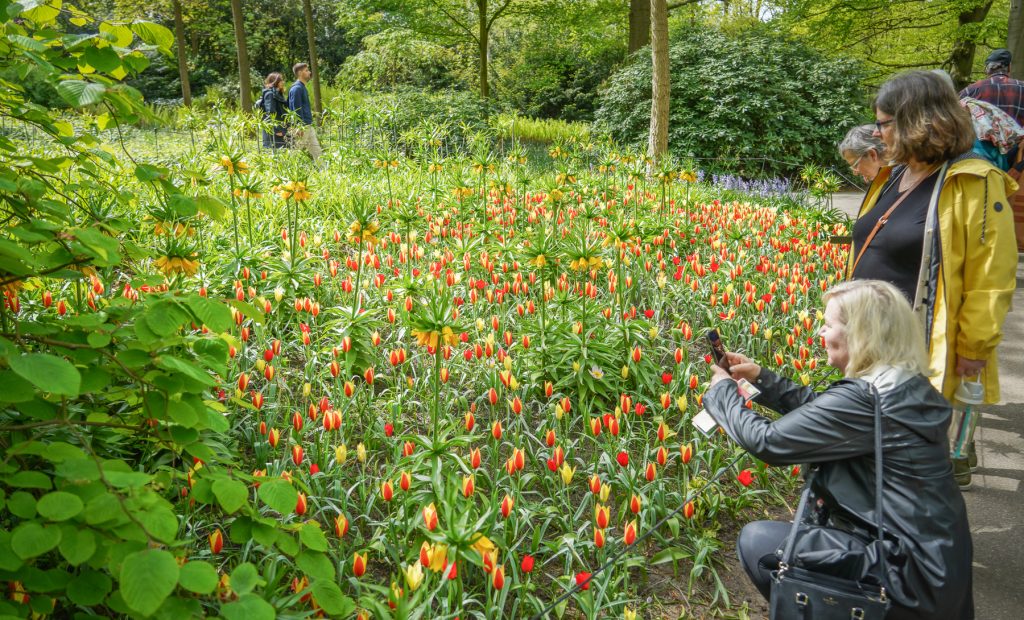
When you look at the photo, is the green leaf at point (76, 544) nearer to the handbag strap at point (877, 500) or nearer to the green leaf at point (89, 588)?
the green leaf at point (89, 588)

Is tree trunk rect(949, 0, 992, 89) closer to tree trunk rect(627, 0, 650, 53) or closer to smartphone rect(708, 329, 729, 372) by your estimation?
tree trunk rect(627, 0, 650, 53)

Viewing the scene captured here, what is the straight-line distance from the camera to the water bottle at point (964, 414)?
9.20 feet

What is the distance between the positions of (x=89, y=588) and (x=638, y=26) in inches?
597

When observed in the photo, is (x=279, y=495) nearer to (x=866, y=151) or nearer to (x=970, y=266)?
(x=970, y=266)

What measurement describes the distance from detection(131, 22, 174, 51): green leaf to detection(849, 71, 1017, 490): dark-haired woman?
2426 mm

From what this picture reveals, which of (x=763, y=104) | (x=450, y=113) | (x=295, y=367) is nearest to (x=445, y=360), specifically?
(x=295, y=367)

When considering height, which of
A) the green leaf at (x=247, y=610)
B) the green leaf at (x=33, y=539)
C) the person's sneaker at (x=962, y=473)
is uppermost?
the green leaf at (x=33, y=539)

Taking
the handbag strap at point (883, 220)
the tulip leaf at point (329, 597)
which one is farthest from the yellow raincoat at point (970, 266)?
the tulip leaf at point (329, 597)

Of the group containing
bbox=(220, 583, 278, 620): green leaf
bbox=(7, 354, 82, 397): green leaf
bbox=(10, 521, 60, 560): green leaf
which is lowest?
bbox=(220, 583, 278, 620): green leaf

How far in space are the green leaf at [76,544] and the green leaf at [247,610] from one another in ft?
0.90

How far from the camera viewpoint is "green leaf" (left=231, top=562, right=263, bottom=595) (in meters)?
1.44

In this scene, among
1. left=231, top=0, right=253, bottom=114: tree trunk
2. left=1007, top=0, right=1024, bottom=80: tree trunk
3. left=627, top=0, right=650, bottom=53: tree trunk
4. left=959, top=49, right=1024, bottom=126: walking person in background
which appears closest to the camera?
left=959, top=49, right=1024, bottom=126: walking person in background

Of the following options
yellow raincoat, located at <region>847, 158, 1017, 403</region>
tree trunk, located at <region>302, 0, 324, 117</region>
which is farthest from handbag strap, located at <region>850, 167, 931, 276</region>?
tree trunk, located at <region>302, 0, 324, 117</region>

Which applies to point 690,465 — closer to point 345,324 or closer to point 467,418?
point 467,418
